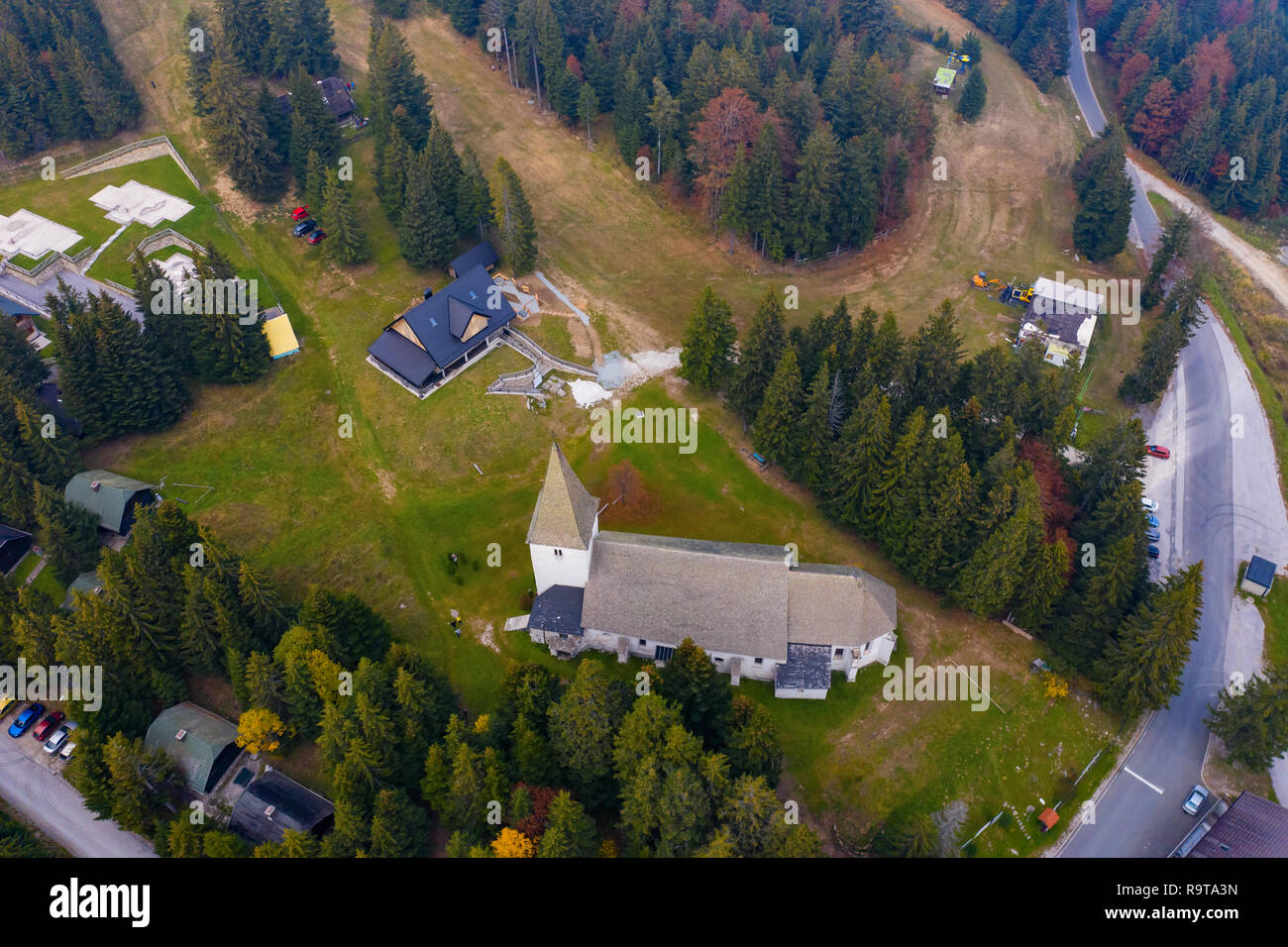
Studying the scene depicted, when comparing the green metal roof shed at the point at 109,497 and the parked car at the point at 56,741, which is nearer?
the parked car at the point at 56,741

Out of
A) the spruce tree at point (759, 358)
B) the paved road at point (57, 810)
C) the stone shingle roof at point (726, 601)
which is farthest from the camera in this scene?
the spruce tree at point (759, 358)

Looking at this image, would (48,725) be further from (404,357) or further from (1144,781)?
(1144,781)

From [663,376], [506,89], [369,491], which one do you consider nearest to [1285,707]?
[663,376]

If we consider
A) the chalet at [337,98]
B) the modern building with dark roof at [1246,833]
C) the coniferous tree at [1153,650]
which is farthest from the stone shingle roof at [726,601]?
the chalet at [337,98]

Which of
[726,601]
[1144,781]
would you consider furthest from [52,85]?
[1144,781]

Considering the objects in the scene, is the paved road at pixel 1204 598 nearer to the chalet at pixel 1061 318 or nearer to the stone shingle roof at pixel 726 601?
the chalet at pixel 1061 318

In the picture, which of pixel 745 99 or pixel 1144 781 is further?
pixel 745 99

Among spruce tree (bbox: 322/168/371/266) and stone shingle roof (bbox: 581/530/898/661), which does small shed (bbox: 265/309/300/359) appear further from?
Answer: stone shingle roof (bbox: 581/530/898/661)
